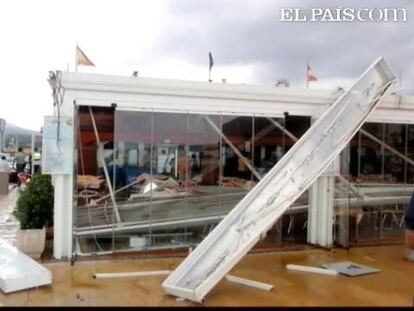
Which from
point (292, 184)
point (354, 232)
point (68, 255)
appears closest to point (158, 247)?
point (68, 255)

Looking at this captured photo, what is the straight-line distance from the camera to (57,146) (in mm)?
6984

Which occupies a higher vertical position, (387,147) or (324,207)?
(387,147)

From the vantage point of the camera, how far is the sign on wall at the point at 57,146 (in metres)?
6.93

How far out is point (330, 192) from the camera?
8.39m

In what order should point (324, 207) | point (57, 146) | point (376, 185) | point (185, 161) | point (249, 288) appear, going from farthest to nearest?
point (376, 185) → point (324, 207) → point (185, 161) → point (57, 146) → point (249, 288)

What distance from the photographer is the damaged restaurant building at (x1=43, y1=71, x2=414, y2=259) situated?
712cm

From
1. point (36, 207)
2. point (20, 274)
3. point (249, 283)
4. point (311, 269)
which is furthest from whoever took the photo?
point (36, 207)

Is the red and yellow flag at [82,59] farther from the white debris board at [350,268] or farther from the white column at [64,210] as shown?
the white debris board at [350,268]

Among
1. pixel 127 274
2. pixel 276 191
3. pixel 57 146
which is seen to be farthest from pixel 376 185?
pixel 57 146

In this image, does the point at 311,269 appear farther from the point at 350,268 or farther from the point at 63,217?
the point at 63,217

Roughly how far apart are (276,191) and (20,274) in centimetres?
309

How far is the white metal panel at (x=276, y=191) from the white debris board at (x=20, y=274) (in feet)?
4.67

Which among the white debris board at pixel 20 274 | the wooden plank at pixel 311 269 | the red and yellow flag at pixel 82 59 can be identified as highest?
the red and yellow flag at pixel 82 59

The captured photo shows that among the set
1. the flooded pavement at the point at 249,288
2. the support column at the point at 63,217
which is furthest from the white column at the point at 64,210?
the flooded pavement at the point at 249,288
